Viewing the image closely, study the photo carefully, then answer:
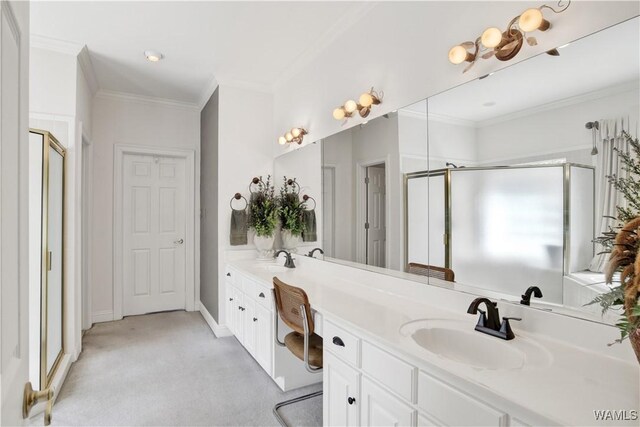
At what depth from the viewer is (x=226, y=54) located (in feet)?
9.77

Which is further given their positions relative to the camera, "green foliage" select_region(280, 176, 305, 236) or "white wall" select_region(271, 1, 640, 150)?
"green foliage" select_region(280, 176, 305, 236)

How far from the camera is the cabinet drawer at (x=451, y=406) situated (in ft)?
3.07

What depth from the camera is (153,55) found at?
298 centimetres

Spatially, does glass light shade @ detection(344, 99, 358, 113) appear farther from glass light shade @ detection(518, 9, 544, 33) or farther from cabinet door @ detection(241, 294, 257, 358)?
cabinet door @ detection(241, 294, 257, 358)

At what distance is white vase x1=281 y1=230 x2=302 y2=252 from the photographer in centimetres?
320

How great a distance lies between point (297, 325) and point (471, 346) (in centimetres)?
88

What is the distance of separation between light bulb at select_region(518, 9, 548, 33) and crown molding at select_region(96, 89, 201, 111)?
3.78 meters

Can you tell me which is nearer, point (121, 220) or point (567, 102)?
point (567, 102)

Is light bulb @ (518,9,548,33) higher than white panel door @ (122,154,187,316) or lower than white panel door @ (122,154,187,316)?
higher

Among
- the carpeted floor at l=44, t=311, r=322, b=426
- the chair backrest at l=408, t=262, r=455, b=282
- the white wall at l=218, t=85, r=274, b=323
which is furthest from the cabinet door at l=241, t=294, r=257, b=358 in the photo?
the chair backrest at l=408, t=262, r=455, b=282

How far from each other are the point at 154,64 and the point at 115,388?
2719 millimetres

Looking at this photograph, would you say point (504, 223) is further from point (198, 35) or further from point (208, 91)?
point (208, 91)
